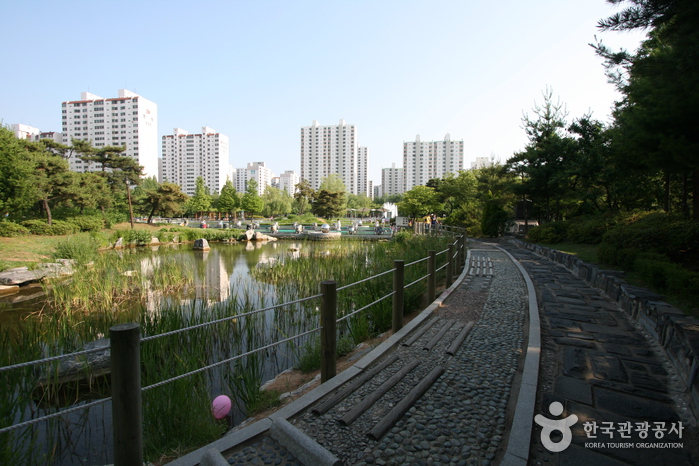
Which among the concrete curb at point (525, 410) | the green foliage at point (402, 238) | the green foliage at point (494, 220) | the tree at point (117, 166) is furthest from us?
the tree at point (117, 166)

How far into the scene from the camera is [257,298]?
8.17 m

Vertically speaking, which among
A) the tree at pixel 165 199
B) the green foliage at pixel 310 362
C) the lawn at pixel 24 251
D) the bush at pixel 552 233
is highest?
the tree at pixel 165 199

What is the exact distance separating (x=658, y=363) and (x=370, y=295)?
392 cm

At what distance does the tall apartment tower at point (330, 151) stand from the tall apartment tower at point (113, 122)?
50016mm

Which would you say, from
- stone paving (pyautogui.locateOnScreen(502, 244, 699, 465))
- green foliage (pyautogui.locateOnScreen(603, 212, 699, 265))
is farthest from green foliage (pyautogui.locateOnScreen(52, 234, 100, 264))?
green foliage (pyautogui.locateOnScreen(603, 212, 699, 265))

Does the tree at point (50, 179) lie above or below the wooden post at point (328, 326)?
above

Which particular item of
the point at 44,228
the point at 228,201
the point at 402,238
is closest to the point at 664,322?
the point at 402,238

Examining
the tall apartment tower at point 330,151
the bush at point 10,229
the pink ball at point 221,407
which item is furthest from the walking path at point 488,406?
the tall apartment tower at point 330,151

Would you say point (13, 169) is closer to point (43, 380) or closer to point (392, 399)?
point (43, 380)

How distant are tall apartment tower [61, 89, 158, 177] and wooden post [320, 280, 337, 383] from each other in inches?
4016

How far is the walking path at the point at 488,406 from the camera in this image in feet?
6.96

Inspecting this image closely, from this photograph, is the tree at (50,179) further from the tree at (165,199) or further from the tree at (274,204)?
the tree at (274,204)

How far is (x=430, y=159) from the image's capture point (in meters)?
120

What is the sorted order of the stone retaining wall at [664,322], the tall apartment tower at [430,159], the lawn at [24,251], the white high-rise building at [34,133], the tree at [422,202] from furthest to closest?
the tall apartment tower at [430,159] → the white high-rise building at [34,133] → the tree at [422,202] → the lawn at [24,251] → the stone retaining wall at [664,322]
